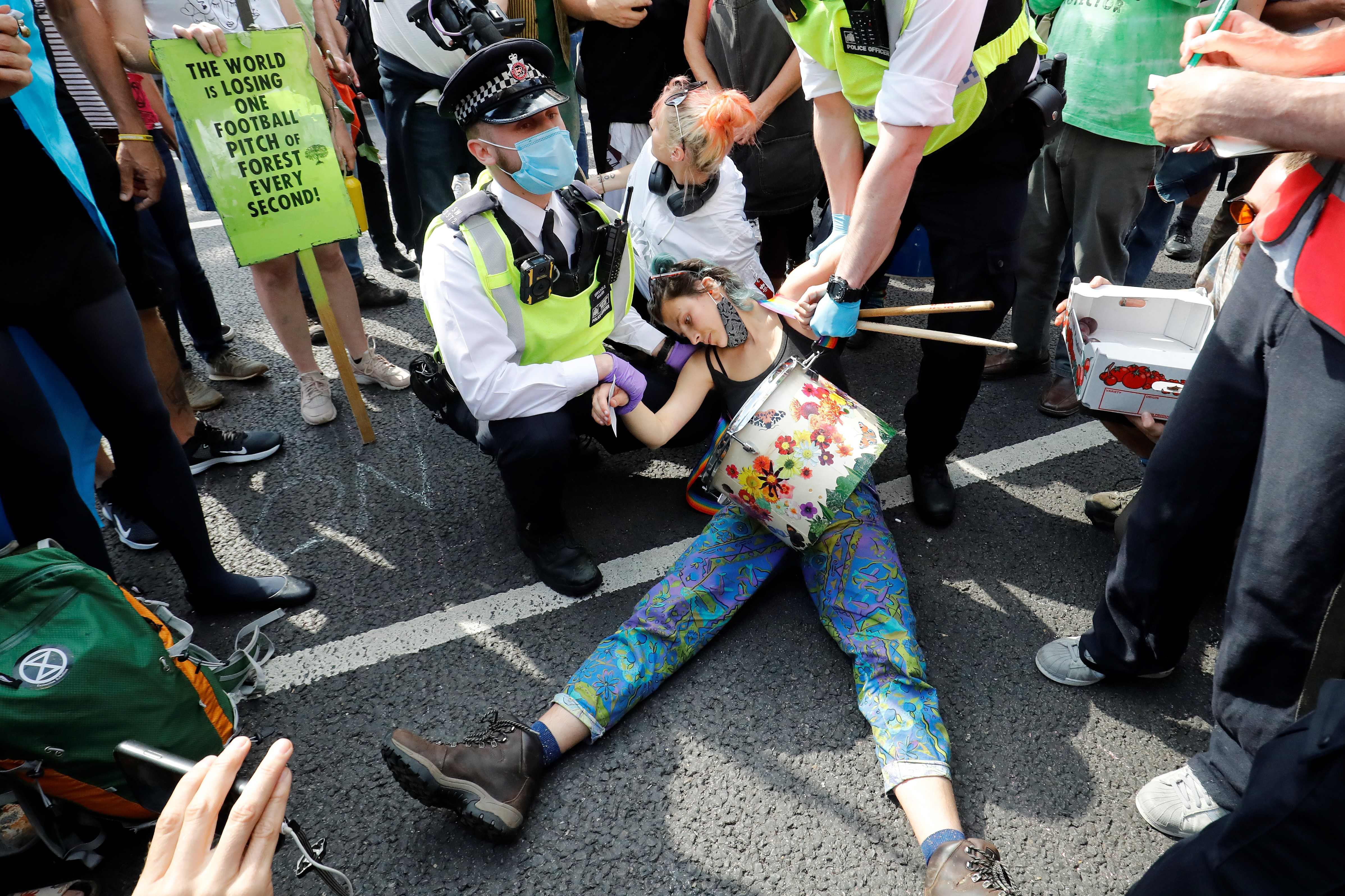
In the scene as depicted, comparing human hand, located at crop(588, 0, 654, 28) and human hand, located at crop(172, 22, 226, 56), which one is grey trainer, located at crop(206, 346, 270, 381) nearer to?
human hand, located at crop(172, 22, 226, 56)

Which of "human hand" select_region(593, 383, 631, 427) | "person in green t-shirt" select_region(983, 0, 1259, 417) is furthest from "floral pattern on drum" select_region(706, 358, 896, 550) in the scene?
"person in green t-shirt" select_region(983, 0, 1259, 417)

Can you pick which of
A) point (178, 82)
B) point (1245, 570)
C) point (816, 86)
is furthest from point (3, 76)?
point (1245, 570)

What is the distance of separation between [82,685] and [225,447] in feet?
5.58

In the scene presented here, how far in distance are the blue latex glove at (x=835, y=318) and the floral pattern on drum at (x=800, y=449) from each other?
0.16m

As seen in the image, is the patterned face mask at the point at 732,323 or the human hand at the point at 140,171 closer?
the patterned face mask at the point at 732,323

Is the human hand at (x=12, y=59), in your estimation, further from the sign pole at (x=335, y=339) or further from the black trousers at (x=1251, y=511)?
the black trousers at (x=1251, y=511)

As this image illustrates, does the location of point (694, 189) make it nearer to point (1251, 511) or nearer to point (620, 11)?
point (620, 11)

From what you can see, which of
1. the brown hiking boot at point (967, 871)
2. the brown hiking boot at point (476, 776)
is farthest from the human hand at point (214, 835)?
the brown hiking boot at point (967, 871)

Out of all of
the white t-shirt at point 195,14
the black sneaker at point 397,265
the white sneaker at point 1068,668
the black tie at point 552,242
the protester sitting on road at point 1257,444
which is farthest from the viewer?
the black sneaker at point 397,265

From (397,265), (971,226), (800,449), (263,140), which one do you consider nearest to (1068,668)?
(800,449)

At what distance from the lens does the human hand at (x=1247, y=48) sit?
1365 millimetres

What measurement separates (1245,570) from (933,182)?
1.40m

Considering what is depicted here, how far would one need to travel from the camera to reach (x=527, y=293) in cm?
244

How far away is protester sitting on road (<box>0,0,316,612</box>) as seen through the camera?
184 cm
